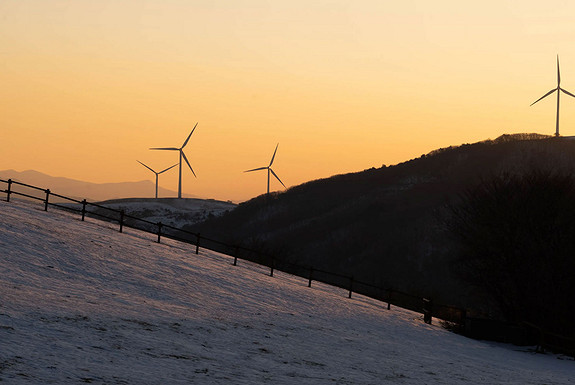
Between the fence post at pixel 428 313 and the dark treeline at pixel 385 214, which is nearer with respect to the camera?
the fence post at pixel 428 313

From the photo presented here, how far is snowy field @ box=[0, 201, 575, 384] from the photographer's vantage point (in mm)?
15594

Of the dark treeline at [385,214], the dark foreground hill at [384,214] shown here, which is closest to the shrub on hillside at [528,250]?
the dark treeline at [385,214]

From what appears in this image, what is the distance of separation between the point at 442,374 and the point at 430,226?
11975 centimetres

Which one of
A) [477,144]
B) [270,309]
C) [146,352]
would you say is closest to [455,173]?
[477,144]

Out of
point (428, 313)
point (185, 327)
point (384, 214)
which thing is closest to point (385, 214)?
point (384, 214)

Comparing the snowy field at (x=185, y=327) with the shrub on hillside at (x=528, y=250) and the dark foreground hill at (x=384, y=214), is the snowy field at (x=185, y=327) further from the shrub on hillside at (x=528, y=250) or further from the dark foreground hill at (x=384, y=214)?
the dark foreground hill at (x=384, y=214)

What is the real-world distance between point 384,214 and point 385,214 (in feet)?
1.00

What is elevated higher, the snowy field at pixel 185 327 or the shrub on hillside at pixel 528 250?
the shrub on hillside at pixel 528 250

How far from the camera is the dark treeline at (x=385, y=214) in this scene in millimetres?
128500

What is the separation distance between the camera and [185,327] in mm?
21000

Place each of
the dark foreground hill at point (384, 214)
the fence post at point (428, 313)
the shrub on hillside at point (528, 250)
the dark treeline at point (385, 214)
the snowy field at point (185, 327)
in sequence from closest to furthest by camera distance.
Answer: the snowy field at point (185, 327) → the fence post at point (428, 313) → the shrub on hillside at point (528, 250) → the dark treeline at point (385, 214) → the dark foreground hill at point (384, 214)

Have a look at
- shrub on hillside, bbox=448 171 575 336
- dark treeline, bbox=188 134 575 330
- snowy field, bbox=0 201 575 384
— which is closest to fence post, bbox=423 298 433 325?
snowy field, bbox=0 201 575 384

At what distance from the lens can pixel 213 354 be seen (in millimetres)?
18203

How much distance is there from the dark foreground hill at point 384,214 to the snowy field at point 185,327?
76.9 meters
